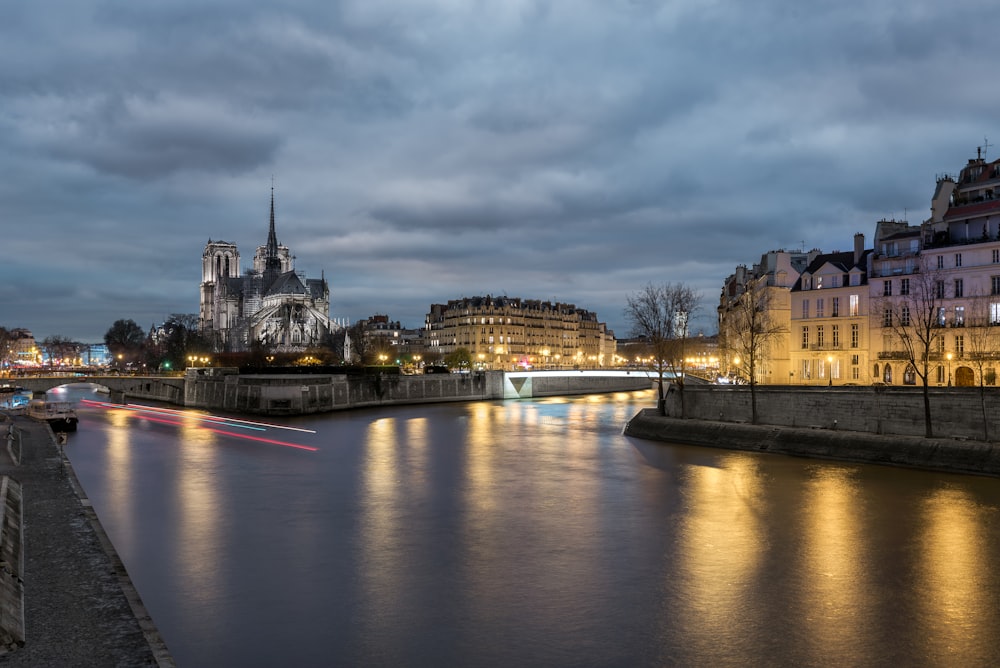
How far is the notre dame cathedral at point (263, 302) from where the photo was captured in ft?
454

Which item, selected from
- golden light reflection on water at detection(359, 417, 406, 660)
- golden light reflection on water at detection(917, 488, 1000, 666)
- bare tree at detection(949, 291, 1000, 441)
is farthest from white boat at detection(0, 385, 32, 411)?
bare tree at detection(949, 291, 1000, 441)

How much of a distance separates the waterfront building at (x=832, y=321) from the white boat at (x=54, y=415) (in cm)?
4330

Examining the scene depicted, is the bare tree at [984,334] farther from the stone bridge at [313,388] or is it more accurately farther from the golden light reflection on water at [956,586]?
the stone bridge at [313,388]

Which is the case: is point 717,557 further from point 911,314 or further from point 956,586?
point 911,314

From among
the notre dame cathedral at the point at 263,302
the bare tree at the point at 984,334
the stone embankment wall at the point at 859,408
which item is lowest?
the stone embankment wall at the point at 859,408

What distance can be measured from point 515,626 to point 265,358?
92052 millimetres

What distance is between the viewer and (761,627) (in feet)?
40.2

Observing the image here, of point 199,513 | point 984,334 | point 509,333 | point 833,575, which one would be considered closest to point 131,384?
point 199,513

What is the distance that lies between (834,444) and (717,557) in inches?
639

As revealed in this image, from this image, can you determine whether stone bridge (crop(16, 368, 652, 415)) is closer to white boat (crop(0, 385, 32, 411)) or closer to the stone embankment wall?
white boat (crop(0, 385, 32, 411))

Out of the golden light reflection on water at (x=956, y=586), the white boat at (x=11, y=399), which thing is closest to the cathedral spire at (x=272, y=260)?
the white boat at (x=11, y=399)

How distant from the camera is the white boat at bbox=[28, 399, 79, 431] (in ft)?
142

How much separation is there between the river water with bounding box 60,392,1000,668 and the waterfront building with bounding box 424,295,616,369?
315ft

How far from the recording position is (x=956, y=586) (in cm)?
1418
